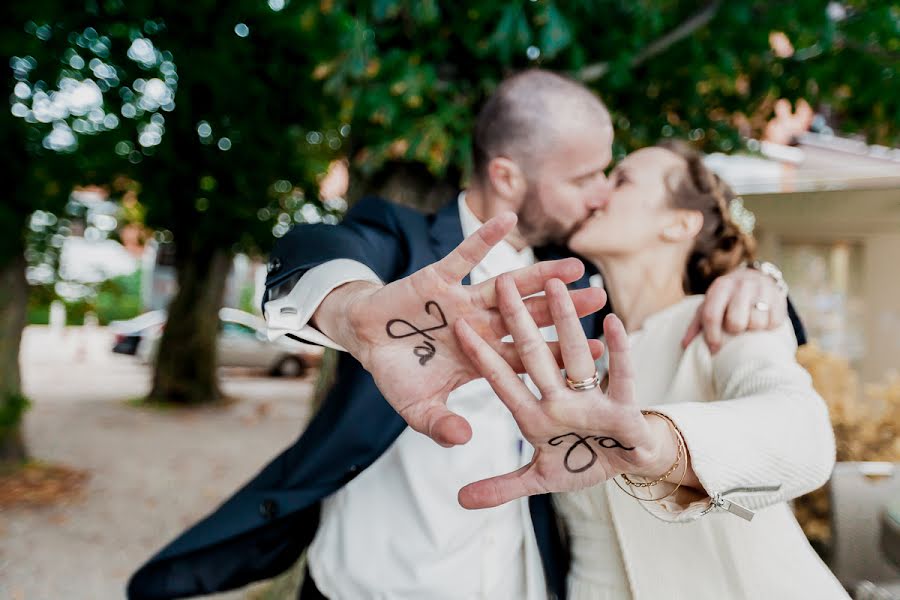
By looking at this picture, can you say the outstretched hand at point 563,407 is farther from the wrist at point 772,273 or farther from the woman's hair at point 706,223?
the woman's hair at point 706,223

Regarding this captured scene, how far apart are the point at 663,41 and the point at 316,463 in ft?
10.5

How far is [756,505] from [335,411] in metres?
0.93

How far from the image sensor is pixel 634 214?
177 centimetres

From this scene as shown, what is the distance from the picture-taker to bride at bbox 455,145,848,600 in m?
0.96

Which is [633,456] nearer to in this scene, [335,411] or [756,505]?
[756,505]

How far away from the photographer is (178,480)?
743 cm

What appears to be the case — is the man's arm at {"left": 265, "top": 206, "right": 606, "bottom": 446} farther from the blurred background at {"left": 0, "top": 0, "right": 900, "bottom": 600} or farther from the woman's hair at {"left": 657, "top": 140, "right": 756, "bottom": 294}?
the blurred background at {"left": 0, "top": 0, "right": 900, "bottom": 600}

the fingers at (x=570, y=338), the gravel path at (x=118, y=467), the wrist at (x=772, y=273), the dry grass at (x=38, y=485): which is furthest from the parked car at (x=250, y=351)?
the fingers at (x=570, y=338)

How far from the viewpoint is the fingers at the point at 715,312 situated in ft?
4.66

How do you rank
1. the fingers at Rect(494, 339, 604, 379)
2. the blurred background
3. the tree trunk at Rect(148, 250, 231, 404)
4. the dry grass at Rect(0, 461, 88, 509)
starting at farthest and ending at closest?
1. the tree trunk at Rect(148, 250, 231, 404)
2. the dry grass at Rect(0, 461, 88, 509)
3. the blurred background
4. the fingers at Rect(494, 339, 604, 379)

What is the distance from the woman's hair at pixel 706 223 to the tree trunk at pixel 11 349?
6.60 metres

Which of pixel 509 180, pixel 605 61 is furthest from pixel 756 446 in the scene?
pixel 605 61

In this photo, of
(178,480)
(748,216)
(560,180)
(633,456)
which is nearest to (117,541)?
(178,480)

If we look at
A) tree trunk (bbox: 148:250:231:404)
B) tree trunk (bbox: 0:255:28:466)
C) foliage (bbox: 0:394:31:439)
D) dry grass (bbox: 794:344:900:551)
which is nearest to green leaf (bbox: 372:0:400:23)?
dry grass (bbox: 794:344:900:551)
